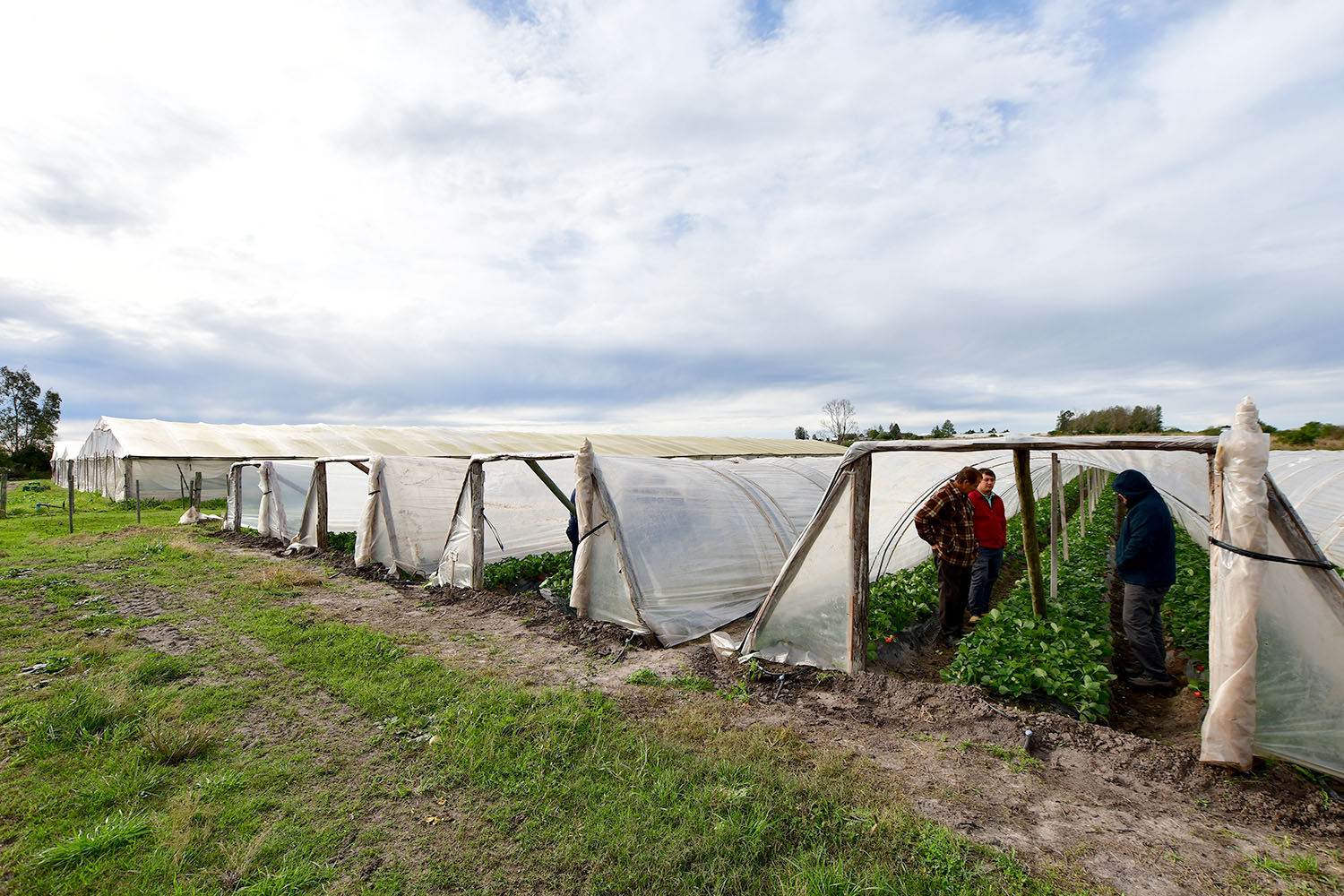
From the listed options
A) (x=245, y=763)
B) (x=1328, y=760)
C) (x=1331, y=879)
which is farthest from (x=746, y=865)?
(x=1328, y=760)

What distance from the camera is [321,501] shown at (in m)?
13.8

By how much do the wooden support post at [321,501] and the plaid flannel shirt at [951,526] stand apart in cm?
1249

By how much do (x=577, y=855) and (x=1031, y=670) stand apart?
14.2 ft

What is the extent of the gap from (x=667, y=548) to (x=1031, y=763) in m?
4.64

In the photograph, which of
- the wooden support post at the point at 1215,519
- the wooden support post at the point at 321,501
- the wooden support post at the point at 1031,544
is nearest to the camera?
the wooden support post at the point at 1215,519

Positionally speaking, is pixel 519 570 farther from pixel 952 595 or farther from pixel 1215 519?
pixel 1215 519

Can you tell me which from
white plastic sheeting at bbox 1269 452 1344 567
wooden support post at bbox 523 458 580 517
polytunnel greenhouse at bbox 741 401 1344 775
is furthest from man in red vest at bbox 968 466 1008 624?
wooden support post at bbox 523 458 580 517

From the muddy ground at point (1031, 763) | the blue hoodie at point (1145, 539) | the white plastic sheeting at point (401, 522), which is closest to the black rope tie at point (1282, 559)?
the muddy ground at point (1031, 763)

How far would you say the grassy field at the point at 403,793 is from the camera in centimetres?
321

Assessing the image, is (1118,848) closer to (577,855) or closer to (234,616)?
(577,855)

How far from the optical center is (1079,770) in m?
4.32

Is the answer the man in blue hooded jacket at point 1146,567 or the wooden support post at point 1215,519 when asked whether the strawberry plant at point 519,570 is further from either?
the wooden support post at point 1215,519

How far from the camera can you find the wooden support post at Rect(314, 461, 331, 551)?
13.8 m

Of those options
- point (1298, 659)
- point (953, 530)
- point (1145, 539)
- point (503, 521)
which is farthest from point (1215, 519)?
point (503, 521)
